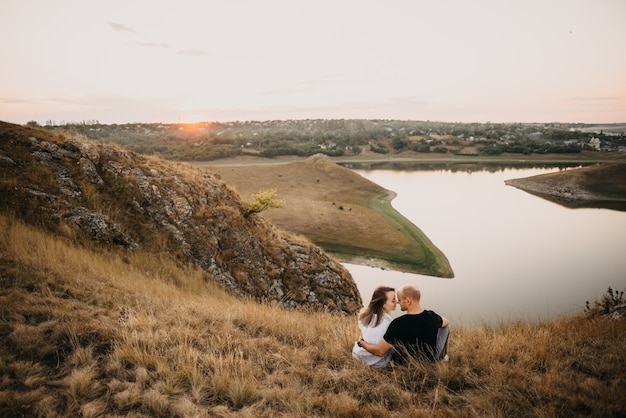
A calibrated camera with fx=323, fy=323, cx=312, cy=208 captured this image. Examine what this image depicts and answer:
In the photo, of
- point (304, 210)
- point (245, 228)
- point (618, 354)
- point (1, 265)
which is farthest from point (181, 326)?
point (304, 210)

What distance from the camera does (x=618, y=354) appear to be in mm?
4902

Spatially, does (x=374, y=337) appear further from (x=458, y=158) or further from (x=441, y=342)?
(x=458, y=158)

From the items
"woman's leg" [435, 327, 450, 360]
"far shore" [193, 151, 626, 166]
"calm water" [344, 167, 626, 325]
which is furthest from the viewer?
"far shore" [193, 151, 626, 166]

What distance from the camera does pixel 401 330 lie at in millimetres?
4629

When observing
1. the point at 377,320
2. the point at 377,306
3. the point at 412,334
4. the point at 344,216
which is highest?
the point at 377,306

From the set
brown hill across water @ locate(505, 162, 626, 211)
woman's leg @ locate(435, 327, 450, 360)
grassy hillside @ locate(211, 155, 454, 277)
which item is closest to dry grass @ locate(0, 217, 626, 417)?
woman's leg @ locate(435, 327, 450, 360)

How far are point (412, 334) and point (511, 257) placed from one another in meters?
30.4

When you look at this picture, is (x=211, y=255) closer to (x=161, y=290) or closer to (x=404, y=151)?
(x=161, y=290)

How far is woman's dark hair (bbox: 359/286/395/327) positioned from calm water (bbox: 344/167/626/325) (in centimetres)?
403

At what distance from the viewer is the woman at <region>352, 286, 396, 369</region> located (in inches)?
181

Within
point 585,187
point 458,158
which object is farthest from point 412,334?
point 458,158

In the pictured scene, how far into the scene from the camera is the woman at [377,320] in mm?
4594

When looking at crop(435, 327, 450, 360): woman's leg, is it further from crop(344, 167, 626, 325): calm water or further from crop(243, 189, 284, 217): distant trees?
crop(243, 189, 284, 217): distant trees

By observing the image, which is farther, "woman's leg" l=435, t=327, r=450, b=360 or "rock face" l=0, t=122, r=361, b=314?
"rock face" l=0, t=122, r=361, b=314
